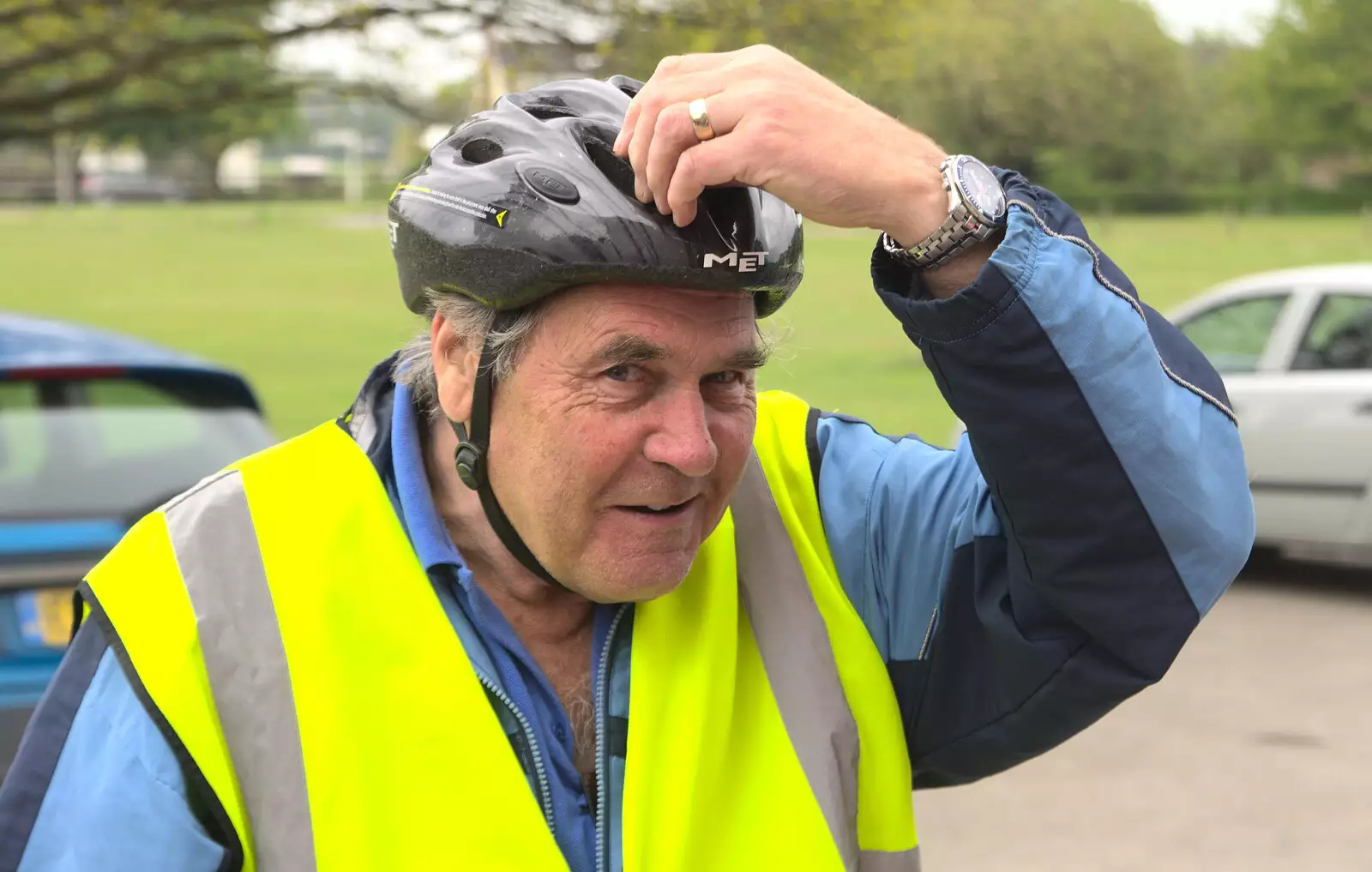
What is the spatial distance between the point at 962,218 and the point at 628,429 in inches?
18.4

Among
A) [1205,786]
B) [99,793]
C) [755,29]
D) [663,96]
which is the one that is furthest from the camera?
[755,29]

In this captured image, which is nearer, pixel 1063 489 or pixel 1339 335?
pixel 1063 489

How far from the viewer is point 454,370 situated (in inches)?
82.0

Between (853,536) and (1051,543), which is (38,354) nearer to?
(853,536)

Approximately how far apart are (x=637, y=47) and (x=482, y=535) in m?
8.07

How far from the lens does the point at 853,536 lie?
2111 millimetres

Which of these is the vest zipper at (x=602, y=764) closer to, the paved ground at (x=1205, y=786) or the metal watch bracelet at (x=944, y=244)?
the metal watch bracelet at (x=944, y=244)

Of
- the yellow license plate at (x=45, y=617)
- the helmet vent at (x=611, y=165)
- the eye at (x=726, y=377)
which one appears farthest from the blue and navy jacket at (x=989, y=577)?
the yellow license plate at (x=45, y=617)

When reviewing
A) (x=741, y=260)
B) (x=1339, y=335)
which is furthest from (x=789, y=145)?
(x=1339, y=335)

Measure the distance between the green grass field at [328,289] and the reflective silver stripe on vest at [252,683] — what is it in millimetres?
594

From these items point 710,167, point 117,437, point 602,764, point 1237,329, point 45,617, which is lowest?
point 1237,329

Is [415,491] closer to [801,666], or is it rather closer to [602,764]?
[602,764]

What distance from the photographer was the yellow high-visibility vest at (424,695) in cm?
172

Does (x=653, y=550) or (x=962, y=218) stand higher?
(x=962, y=218)
